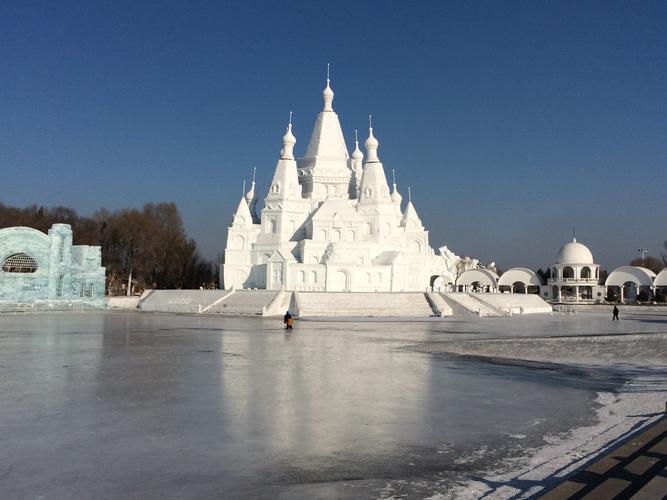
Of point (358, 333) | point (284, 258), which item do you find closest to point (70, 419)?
point (358, 333)

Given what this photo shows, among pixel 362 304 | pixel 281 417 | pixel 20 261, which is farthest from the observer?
pixel 20 261

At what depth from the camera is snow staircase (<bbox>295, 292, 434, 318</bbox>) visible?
43406 millimetres

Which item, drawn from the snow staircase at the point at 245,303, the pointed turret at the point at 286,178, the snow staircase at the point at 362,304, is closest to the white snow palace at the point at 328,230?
the pointed turret at the point at 286,178

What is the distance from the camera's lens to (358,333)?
2748cm

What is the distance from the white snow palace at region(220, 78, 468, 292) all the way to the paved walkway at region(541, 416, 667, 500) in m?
42.9

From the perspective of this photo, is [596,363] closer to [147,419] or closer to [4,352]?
[147,419]

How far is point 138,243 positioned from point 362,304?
32269mm

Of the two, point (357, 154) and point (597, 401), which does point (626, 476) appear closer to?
point (597, 401)

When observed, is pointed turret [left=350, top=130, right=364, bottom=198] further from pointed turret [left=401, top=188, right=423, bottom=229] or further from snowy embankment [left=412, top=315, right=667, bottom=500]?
snowy embankment [left=412, top=315, right=667, bottom=500]

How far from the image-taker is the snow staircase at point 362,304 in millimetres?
43406

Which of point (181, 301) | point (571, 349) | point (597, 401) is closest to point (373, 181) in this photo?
point (181, 301)

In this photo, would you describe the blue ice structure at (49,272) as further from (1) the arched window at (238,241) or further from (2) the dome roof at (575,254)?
(2) the dome roof at (575,254)

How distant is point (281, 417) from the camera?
10469mm

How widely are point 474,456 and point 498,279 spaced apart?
69583mm
